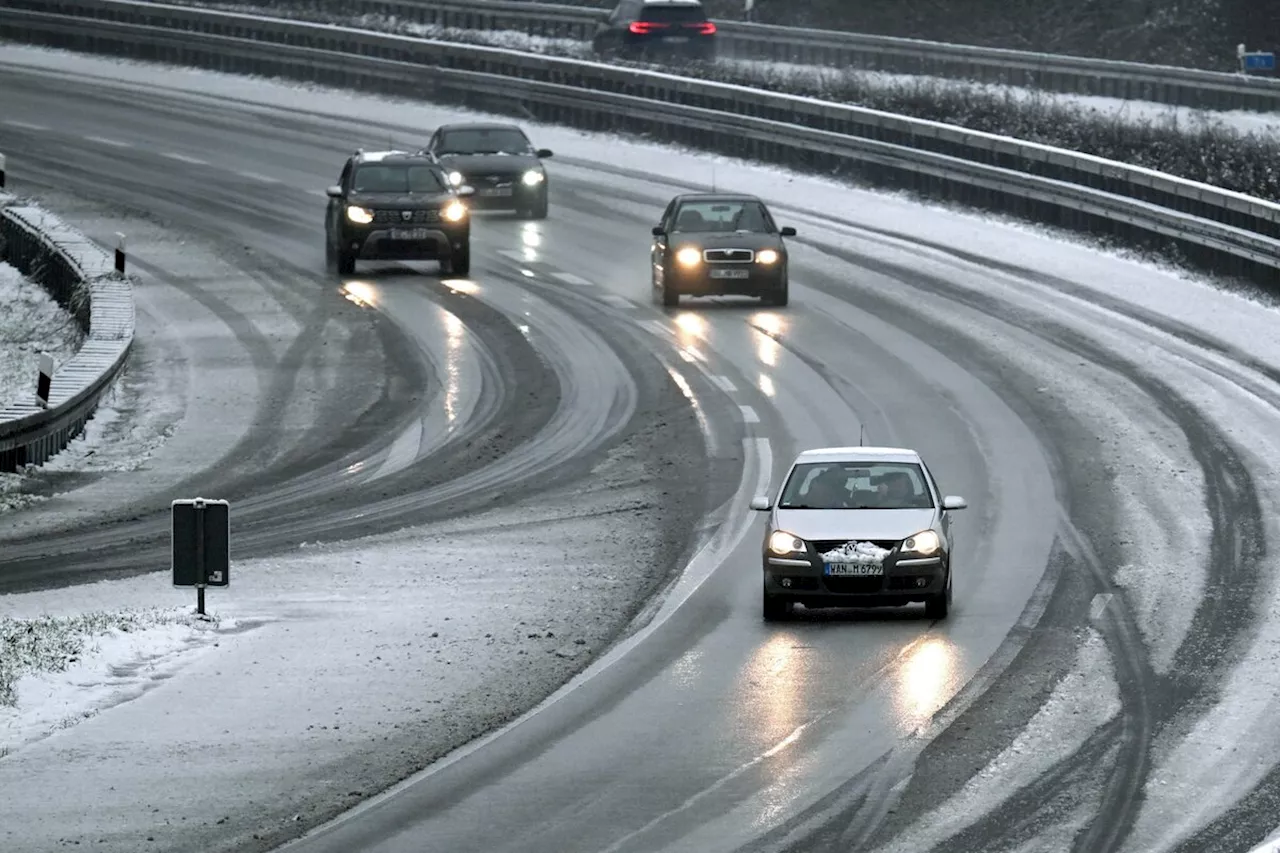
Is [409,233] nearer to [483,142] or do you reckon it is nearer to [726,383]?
[483,142]

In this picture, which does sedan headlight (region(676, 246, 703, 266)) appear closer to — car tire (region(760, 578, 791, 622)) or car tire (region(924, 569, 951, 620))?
car tire (region(760, 578, 791, 622))

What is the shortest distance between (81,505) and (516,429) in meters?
4.96

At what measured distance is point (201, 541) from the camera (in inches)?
681

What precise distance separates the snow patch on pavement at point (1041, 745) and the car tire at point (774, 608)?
217 centimetres

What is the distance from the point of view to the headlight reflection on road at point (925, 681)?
1481 centimetres

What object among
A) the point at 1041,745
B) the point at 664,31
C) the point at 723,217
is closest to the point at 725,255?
the point at 723,217

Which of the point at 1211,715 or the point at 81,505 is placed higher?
the point at 1211,715

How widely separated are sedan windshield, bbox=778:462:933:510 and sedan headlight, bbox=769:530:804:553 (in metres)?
0.73

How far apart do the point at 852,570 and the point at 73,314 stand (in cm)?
1653

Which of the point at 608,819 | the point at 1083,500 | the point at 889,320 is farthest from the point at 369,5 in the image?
the point at 608,819

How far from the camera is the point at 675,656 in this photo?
1672 centimetres

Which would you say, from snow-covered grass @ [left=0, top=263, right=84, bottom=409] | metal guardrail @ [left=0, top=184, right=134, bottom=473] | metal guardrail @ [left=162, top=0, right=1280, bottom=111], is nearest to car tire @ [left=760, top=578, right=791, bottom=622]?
metal guardrail @ [left=0, top=184, right=134, bottom=473]

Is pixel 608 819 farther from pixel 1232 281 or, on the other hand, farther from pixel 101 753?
pixel 1232 281

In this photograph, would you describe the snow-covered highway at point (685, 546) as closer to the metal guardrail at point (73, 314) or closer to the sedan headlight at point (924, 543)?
the sedan headlight at point (924, 543)
